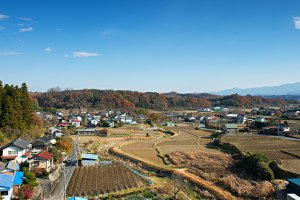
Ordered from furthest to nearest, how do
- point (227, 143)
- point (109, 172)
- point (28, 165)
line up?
point (227, 143)
point (109, 172)
point (28, 165)

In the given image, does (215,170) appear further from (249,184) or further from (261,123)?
(261,123)

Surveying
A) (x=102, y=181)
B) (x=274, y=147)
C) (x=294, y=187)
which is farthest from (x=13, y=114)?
(x=274, y=147)

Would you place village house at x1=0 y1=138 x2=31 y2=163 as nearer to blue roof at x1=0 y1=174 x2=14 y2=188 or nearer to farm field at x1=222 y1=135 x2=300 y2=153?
blue roof at x1=0 y1=174 x2=14 y2=188

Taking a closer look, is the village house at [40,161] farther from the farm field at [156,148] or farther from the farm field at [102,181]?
the farm field at [156,148]

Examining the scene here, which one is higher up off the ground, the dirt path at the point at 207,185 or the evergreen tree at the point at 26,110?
the evergreen tree at the point at 26,110

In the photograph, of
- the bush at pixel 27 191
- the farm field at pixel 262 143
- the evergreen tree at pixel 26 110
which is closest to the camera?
the bush at pixel 27 191

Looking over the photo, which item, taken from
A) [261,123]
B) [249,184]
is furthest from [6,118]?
[261,123]

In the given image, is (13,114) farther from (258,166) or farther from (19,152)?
(258,166)

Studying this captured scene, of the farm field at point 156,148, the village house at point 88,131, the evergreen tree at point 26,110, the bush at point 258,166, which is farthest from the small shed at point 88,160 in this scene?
the village house at point 88,131

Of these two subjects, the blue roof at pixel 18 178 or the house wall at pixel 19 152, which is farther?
the house wall at pixel 19 152
